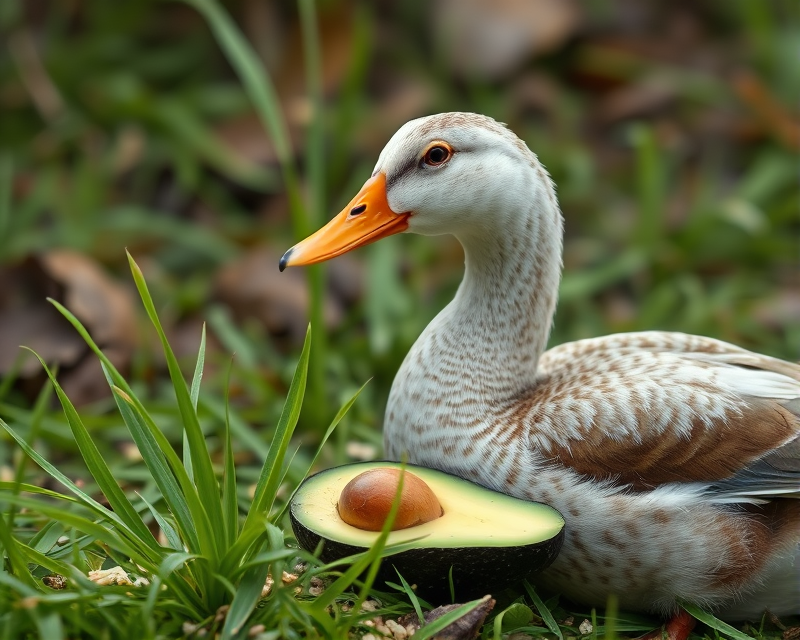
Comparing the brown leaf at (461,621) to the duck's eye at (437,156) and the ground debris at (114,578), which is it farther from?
the duck's eye at (437,156)

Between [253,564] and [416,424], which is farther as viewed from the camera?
[416,424]

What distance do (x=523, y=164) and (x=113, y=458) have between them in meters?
1.69

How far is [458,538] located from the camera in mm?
2143

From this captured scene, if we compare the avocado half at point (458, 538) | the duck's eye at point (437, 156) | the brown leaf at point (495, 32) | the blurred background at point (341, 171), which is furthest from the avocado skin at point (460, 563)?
the brown leaf at point (495, 32)

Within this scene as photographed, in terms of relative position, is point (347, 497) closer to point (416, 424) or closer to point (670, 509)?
point (416, 424)

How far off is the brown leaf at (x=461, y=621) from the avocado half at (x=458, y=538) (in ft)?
0.20

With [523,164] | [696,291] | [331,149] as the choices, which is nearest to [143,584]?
[523,164]

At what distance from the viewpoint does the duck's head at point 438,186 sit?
2496mm

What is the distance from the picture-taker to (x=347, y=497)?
2.21m

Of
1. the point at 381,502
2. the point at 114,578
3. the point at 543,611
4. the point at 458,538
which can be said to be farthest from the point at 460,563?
the point at 114,578

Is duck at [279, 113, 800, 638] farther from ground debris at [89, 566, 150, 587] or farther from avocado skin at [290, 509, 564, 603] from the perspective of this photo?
ground debris at [89, 566, 150, 587]

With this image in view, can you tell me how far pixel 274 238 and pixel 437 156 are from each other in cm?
232

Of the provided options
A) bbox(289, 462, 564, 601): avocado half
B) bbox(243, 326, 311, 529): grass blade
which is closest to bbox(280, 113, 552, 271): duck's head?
bbox(243, 326, 311, 529): grass blade

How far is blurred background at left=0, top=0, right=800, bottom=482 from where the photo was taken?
3861 millimetres
